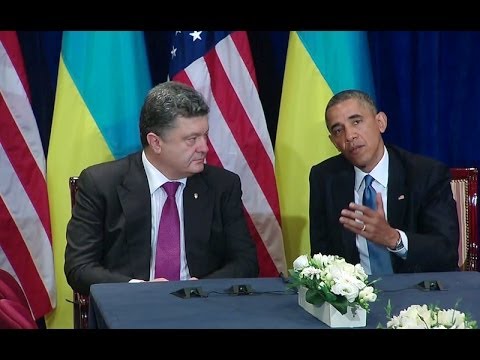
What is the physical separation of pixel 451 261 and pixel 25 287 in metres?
2.05

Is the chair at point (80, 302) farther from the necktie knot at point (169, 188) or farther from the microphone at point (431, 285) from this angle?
the microphone at point (431, 285)

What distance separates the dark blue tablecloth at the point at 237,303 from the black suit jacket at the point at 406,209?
0.41 metres

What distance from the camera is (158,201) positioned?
4.07m

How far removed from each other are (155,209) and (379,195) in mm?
950

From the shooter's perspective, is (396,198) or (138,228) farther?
(396,198)

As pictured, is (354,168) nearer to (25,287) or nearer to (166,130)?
(166,130)

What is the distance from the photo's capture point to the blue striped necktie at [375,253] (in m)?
4.14

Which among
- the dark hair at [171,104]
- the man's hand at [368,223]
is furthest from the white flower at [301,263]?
the dark hair at [171,104]

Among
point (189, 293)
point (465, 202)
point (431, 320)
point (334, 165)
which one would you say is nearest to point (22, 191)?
point (334, 165)

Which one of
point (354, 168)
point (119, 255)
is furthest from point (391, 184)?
point (119, 255)

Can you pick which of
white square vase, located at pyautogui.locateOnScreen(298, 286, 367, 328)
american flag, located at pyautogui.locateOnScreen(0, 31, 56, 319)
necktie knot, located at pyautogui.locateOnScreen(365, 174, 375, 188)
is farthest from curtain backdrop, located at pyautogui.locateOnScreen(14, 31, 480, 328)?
white square vase, located at pyautogui.locateOnScreen(298, 286, 367, 328)

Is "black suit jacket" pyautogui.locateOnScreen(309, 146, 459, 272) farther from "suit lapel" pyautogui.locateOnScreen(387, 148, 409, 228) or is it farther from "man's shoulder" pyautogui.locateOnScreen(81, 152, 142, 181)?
"man's shoulder" pyautogui.locateOnScreen(81, 152, 142, 181)

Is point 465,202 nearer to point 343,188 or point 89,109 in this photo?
point 343,188

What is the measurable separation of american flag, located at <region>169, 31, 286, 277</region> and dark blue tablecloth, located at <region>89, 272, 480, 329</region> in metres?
1.29
